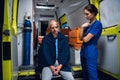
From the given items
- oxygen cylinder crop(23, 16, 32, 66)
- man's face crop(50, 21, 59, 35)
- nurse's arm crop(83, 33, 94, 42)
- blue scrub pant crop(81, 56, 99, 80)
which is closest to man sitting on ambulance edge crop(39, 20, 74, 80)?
man's face crop(50, 21, 59, 35)

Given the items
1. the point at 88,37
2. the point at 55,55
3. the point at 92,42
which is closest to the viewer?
the point at 88,37

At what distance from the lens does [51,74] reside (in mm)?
2660

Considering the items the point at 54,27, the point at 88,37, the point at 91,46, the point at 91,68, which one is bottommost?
the point at 91,68

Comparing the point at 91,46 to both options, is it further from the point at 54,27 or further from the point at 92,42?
the point at 54,27

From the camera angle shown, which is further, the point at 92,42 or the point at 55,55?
the point at 55,55

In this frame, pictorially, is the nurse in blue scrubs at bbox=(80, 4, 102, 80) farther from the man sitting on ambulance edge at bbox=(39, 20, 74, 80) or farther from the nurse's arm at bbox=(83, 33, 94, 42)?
the man sitting on ambulance edge at bbox=(39, 20, 74, 80)

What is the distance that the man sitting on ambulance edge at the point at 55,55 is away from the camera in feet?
8.87

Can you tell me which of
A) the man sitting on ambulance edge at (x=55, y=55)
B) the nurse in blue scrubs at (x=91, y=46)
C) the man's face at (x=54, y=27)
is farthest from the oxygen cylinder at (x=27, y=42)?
the nurse in blue scrubs at (x=91, y=46)

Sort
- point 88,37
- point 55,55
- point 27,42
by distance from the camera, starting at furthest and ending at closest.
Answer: point 27,42 < point 55,55 < point 88,37

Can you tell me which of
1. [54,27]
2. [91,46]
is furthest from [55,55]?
[91,46]

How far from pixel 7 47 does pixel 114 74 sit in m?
1.89

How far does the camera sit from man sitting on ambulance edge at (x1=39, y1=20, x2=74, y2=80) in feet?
8.87

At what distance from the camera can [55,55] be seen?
112 inches

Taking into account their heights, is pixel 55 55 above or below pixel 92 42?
below
